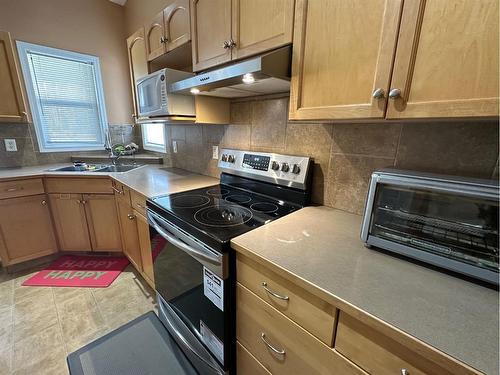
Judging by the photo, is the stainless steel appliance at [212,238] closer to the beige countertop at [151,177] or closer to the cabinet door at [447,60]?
the beige countertop at [151,177]

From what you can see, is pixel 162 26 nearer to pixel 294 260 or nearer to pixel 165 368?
pixel 294 260

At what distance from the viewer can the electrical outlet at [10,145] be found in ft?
7.41

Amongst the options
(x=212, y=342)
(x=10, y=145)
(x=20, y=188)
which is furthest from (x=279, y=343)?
(x=10, y=145)

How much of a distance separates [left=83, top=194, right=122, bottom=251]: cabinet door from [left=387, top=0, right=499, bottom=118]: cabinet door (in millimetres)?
2326

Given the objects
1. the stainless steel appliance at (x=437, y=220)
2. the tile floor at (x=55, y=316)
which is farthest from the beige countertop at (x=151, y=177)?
the stainless steel appliance at (x=437, y=220)

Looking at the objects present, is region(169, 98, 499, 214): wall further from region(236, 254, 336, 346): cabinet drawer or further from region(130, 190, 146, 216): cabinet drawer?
region(130, 190, 146, 216): cabinet drawer

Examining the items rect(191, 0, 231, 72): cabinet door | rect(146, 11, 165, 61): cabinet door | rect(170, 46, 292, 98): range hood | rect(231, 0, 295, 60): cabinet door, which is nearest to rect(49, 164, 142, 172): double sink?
rect(146, 11, 165, 61): cabinet door

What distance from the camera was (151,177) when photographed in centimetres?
203

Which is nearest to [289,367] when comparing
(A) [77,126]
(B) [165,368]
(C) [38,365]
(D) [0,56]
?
(B) [165,368]

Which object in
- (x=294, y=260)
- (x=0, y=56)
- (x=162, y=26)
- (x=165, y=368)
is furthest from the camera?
(x=0, y=56)

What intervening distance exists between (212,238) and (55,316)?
64.1 inches

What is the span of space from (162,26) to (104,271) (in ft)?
7.08

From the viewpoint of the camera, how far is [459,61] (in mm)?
603

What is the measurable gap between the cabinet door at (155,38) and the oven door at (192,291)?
1227 mm
